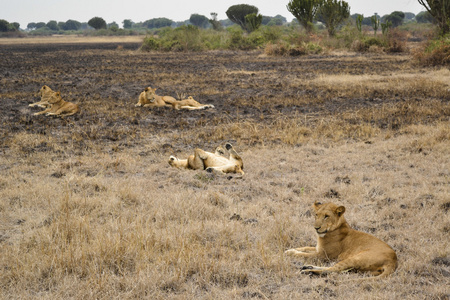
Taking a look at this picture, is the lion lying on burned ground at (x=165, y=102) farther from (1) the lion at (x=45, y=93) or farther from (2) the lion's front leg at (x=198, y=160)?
(2) the lion's front leg at (x=198, y=160)

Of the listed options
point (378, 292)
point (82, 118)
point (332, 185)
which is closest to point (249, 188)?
point (332, 185)

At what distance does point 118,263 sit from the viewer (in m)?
3.90

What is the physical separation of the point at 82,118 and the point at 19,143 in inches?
105

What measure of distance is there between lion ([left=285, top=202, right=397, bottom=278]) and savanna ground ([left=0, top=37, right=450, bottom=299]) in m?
0.11

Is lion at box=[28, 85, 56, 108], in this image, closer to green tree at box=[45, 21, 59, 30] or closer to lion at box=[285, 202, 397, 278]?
lion at box=[285, 202, 397, 278]

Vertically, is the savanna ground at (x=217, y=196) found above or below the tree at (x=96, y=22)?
below

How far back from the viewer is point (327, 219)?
12.9 ft

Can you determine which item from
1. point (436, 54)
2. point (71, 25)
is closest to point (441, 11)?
point (436, 54)

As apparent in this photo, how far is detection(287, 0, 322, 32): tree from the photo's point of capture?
42.6 metres

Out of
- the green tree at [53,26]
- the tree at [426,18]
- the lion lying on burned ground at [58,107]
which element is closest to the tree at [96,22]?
the green tree at [53,26]

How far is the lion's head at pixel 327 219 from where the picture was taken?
3.92 metres

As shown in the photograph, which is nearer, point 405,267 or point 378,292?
point 378,292

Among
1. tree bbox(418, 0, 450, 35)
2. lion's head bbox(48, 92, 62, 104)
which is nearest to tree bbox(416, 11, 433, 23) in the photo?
tree bbox(418, 0, 450, 35)

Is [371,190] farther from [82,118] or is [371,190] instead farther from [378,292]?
[82,118]
